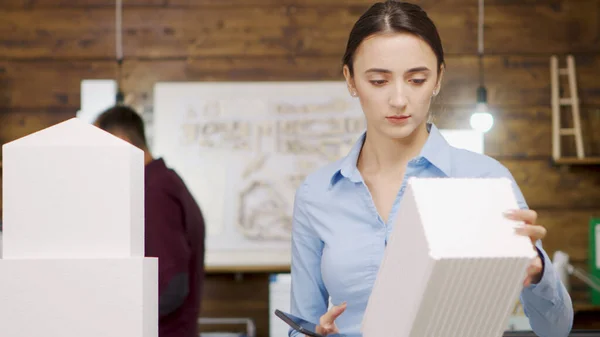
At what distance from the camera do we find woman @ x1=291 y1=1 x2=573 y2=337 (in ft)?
4.06

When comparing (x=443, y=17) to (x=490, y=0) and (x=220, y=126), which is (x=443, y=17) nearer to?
(x=490, y=0)

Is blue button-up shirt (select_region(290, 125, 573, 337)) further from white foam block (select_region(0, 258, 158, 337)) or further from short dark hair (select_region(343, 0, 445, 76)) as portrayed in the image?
white foam block (select_region(0, 258, 158, 337))

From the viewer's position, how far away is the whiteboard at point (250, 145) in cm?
390

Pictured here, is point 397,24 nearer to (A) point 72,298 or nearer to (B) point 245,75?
(A) point 72,298

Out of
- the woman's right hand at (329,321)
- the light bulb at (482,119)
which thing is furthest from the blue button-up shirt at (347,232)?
the light bulb at (482,119)

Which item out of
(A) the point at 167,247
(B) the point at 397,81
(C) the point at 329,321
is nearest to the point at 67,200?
(C) the point at 329,321

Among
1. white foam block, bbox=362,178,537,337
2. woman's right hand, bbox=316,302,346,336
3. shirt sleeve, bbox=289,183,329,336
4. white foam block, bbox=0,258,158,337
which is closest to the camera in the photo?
white foam block, bbox=362,178,537,337

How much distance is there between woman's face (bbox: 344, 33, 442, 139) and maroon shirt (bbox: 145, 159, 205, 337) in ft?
3.44

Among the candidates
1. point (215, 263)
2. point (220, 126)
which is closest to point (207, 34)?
point (220, 126)

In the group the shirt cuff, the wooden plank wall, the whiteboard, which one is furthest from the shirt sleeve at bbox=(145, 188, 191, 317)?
the wooden plank wall

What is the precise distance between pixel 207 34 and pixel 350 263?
2.82m

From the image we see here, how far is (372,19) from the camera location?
1311 millimetres

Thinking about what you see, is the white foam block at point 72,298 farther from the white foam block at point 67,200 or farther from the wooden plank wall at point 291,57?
the wooden plank wall at point 291,57

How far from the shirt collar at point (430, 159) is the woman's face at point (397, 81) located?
0.05 metres
